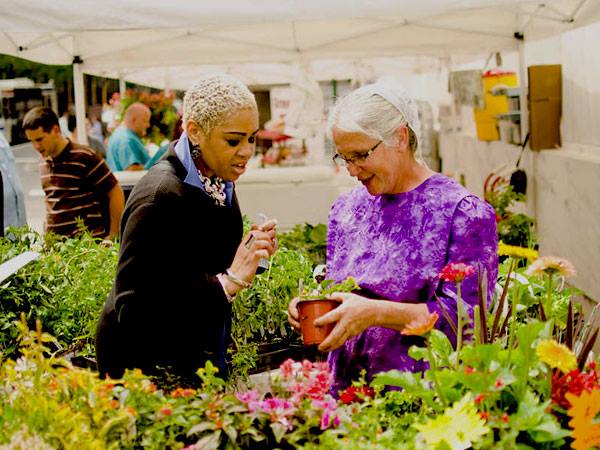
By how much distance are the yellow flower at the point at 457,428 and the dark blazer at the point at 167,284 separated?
3.05ft

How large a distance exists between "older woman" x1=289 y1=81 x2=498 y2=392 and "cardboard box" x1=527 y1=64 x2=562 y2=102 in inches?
189

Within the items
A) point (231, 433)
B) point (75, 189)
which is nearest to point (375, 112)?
point (231, 433)

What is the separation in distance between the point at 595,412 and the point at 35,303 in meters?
2.41

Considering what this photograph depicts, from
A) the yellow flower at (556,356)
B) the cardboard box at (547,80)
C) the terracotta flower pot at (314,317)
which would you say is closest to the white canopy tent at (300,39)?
the cardboard box at (547,80)

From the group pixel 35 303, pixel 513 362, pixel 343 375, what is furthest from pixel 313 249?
pixel 513 362

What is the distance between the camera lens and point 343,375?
2.35 metres

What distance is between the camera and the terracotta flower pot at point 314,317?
207 centimetres

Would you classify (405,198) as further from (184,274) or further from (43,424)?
(43,424)

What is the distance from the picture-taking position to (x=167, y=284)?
2211 millimetres

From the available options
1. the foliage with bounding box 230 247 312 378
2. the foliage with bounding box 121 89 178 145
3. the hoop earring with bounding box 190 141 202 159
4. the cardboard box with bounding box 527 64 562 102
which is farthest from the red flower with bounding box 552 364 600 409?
the foliage with bounding box 121 89 178 145

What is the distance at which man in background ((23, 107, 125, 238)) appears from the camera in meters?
5.45

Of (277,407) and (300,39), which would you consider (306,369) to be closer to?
(277,407)

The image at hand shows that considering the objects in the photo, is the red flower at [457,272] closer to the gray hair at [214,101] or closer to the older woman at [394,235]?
the older woman at [394,235]

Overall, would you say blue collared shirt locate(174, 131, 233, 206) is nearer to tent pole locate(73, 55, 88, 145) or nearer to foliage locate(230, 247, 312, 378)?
foliage locate(230, 247, 312, 378)
